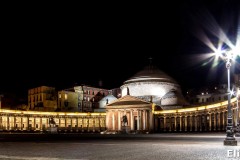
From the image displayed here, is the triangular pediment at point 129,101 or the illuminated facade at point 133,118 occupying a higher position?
the triangular pediment at point 129,101

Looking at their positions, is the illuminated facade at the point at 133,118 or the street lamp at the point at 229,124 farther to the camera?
the illuminated facade at the point at 133,118

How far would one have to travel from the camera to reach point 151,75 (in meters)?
135

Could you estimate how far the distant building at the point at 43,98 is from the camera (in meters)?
139

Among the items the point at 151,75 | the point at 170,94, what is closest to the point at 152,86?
the point at 151,75

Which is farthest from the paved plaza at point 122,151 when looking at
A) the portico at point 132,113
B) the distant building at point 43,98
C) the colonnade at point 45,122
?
the distant building at point 43,98

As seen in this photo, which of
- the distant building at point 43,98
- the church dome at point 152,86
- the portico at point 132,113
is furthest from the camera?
the distant building at point 43,98

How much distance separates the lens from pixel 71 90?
150500 mm

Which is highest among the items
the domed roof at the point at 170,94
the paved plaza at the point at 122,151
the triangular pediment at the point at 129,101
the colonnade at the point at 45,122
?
the domed roof at the point at 170,94

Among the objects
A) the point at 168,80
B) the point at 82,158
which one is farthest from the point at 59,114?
the point at 82,158

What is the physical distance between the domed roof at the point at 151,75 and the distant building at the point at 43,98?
103ft

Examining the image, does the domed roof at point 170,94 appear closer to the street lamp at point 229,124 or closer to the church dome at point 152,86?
the church dome at point 152,86

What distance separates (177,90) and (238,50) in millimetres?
101668

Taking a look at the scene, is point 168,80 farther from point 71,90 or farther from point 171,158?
point 171,158

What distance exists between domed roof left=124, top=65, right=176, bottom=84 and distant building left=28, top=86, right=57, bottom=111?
31.3 m
